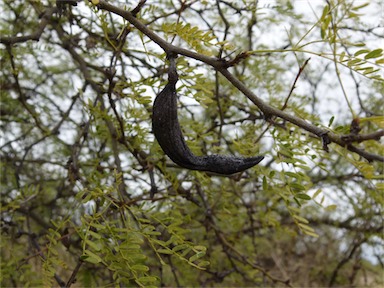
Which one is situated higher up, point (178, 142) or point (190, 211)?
point (190, 211)

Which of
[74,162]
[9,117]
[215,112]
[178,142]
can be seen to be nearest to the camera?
[178,142]

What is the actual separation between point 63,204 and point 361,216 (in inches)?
37.3

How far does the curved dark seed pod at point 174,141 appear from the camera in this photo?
55 cm

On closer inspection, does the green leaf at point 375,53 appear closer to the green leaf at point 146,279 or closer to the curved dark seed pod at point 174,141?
the curved dark seed pod at point 174,141

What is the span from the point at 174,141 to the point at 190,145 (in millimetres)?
288

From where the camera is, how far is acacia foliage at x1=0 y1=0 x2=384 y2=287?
0.67 metres

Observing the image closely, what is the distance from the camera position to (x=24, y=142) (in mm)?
1700

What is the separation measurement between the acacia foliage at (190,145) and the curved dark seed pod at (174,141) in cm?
5

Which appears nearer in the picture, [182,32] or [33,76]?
[182,32]

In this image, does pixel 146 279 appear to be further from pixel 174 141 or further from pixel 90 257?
pixel 174 141

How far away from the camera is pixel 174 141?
0.55 meters

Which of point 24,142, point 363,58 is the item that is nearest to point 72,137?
point 24,142

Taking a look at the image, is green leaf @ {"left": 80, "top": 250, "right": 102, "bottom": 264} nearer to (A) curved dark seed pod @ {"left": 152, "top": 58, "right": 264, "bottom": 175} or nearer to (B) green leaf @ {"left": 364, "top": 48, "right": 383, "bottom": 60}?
(A) curved dark seed pod @ {"left": 152, "top": 58, "right": 264, "bottom": 175}

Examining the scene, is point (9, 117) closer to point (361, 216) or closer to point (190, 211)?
point (190, 211)
